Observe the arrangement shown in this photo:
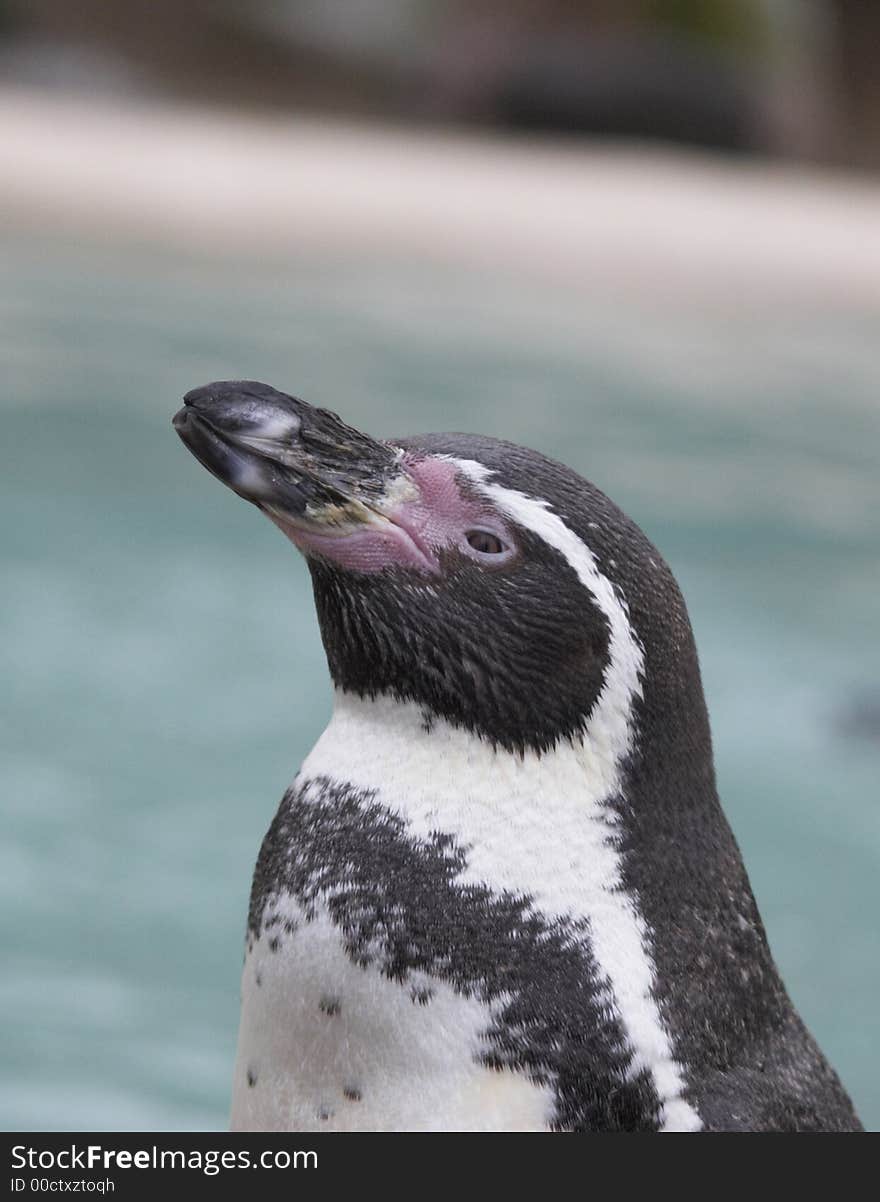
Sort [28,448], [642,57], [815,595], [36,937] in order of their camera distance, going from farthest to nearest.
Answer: [642,57] < [28,448] < [815,595] < [36,937]

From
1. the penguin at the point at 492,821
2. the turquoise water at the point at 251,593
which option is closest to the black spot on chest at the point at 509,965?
the penguin at the point at 492,821

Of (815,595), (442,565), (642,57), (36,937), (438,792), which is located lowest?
(438,792)

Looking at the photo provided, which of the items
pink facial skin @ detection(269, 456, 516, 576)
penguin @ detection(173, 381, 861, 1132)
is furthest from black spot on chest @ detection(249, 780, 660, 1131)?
pink facial skin @ detection(269, 456, 516, 576)

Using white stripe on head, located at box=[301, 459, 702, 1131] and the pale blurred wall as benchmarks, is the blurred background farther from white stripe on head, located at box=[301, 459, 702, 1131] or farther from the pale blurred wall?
white stripe on head, located at box=[301, 459, 702, 1131]

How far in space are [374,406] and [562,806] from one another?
5187mm

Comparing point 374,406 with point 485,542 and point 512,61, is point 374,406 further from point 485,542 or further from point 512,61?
point 512,61

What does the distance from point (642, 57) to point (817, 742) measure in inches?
320

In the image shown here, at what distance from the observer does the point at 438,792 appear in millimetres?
1705

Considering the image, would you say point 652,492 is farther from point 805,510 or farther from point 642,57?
point 642,57

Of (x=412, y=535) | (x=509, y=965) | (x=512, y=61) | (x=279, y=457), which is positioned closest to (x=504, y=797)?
(x=509, y=965)

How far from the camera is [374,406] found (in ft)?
22.3

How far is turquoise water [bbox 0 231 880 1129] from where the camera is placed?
12.6 ft

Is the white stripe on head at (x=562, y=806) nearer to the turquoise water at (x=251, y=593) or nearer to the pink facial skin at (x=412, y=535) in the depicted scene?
the pink facial skin at (x=412, y=535)

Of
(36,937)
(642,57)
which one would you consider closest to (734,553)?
(36,937)
